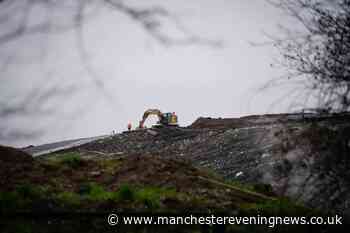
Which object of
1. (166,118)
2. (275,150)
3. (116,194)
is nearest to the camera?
(275,150)

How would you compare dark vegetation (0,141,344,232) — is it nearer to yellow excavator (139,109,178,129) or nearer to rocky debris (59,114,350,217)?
rocky debris (59,114,350,217)

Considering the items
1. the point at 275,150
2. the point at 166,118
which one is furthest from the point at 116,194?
the point at 166,118

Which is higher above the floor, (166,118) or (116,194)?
(166,118)

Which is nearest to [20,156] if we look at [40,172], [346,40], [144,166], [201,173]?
[40,172]

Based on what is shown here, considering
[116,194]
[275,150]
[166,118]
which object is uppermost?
[166,118]

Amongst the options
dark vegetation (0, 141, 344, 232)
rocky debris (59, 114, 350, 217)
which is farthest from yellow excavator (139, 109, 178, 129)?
dark vegetation (0, 141, 344, 232)

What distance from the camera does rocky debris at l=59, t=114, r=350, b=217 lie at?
4669mm

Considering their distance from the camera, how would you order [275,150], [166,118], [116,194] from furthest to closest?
[166,118] < [116,194] < [275,150]

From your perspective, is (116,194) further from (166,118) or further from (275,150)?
(166,118)

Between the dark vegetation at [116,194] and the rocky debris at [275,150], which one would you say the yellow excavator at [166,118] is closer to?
the rocky debris at [275,150]

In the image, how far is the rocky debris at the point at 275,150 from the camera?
4.67 meters

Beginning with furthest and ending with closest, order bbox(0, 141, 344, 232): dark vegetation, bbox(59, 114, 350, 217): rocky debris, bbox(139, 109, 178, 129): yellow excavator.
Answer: bbox(139, 109, 178, 129): yellow excavator < bbox(0, 141, 344, 232): dark vegetation < bbox(59, 114, 350, 217): rocky debris

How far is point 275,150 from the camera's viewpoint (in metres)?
5.58

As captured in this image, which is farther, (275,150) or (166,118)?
(166,118)
